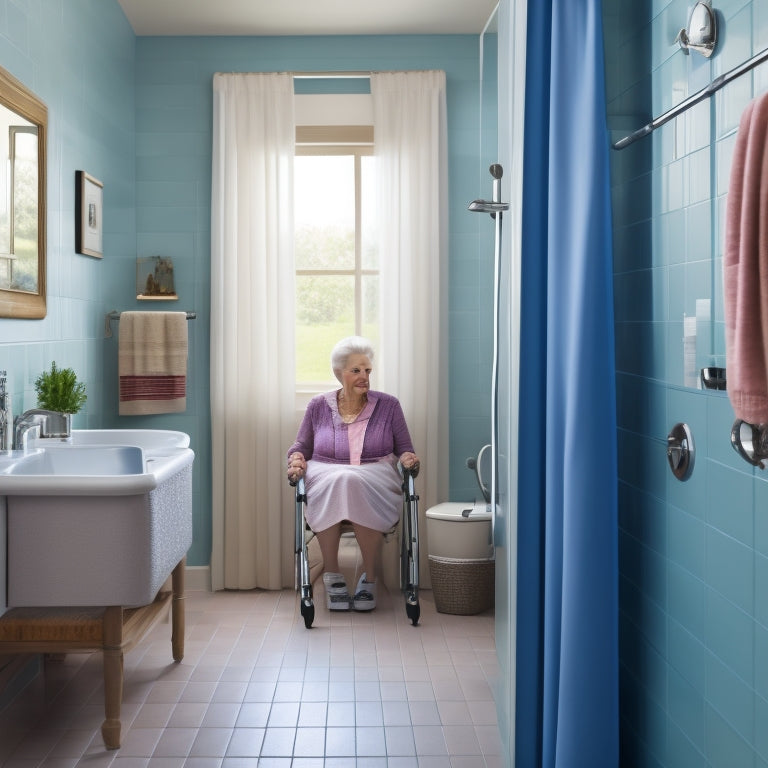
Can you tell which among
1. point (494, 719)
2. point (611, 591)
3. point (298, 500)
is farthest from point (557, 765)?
point (298, 500)

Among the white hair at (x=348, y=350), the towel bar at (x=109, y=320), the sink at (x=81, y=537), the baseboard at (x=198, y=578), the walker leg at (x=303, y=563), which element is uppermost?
the towel bar at (x=109, y=320)

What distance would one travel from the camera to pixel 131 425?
4027 millimetres

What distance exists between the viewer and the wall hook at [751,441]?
1256mm

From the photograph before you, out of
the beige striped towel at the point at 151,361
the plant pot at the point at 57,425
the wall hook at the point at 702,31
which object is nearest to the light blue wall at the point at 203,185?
the beige striped towel at the point at 151,361

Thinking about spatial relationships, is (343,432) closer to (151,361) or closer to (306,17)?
(151,361)

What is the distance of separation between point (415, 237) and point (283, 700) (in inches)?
85.3

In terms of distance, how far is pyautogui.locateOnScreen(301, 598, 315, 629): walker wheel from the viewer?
3.56m

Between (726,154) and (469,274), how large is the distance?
272 centimetres

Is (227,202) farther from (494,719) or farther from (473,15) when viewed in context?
(494,719)

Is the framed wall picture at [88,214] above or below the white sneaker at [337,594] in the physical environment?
above

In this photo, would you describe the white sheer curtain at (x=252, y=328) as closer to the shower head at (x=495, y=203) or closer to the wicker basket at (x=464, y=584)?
the wicker basket at (x=464, y=584)

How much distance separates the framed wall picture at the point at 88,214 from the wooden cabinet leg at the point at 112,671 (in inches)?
60.7

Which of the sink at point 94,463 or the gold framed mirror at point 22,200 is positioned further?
the gold framed mirror at point 22,200

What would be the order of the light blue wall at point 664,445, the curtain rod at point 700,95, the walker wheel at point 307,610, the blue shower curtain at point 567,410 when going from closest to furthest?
the curtain rod at point 700,95
the light blue wall at point 664,445
the blue shower curtain at point 567,410
the walker wheel at point 307,610
